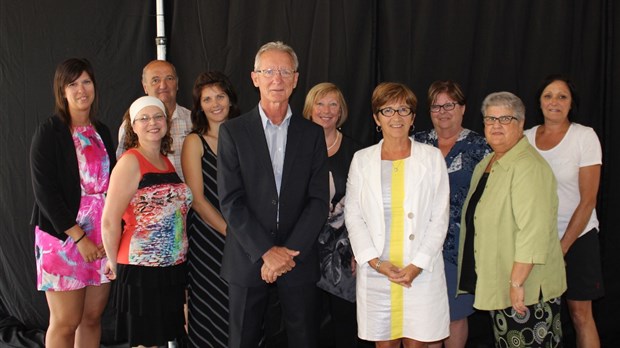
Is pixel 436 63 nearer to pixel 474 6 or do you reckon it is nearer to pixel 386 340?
pixel 474 6

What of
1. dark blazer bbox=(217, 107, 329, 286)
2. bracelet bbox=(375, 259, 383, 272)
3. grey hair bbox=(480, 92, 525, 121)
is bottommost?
bracelet bbox=(375, 259, 383, 272)

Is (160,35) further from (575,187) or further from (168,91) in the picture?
(575,187)

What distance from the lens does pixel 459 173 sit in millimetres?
2889

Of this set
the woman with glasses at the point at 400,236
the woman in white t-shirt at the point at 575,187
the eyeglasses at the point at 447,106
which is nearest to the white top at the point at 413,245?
the woman with glasses at the point at 400,236

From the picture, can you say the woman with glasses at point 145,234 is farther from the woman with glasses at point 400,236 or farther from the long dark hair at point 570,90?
the long dark hair at point 570,90

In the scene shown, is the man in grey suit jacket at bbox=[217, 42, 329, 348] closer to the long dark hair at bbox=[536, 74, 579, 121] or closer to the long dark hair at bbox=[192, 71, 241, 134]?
the long dark hair at bbox=[192, 71, 241, 134]

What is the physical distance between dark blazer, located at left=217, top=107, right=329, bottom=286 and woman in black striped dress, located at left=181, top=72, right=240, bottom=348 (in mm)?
382

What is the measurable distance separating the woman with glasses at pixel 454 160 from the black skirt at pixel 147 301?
1445 millimetres

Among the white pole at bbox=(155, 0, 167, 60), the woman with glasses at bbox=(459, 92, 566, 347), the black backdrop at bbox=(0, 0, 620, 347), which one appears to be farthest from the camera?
the black backdrop at bbox=(0, 0, 620, 347)

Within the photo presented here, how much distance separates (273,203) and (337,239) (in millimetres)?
638

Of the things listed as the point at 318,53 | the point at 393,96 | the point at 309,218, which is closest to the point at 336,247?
the point at 309,218

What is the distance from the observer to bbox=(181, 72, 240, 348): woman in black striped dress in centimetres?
284

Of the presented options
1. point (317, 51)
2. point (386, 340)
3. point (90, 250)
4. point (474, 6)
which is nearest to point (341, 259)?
point (386, 340)

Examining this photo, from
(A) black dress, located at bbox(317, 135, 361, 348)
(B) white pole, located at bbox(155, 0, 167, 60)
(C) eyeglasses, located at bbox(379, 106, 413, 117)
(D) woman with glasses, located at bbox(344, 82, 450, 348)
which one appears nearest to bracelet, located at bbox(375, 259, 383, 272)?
(D) woman with glasses, located at bbox(344, 82, 450, 348)
